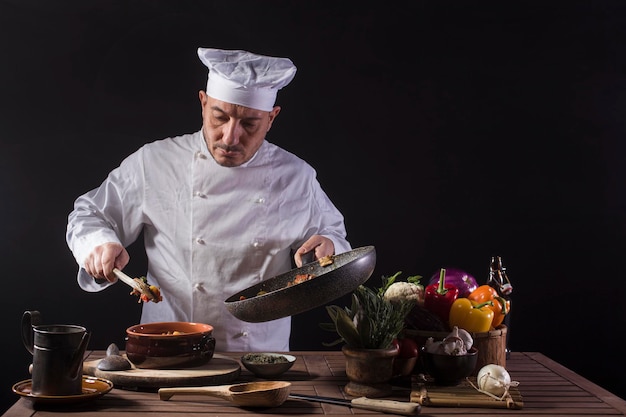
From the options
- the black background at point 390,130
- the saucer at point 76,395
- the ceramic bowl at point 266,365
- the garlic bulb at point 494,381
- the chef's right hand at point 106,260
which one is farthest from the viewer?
the black background at point 390,130

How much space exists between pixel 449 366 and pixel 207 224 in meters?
1.37

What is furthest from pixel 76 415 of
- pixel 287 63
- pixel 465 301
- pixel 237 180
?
pixel 287 63

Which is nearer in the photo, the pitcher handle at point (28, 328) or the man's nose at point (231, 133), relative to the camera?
the pitcher handle at point (28, 328)

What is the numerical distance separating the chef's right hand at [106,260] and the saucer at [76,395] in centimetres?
54

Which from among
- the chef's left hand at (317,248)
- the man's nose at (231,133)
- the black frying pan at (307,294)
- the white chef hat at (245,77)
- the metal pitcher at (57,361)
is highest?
the white chef hat at (245,77)

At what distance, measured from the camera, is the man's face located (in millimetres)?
2949

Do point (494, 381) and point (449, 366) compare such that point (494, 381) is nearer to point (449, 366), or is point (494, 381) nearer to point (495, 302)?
point (449, 366)

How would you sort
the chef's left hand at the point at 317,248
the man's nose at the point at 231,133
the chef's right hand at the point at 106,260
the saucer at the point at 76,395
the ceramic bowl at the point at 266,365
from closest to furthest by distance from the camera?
the saucer at the point at 76,395, the ceramic bowl at the point at 266,365, the chef's right hand at the point at 106,260, the chef's left hand at the point at 317,248, the man's nose at the point at 231,133

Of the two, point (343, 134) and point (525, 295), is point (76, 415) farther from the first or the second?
point (525, 295)

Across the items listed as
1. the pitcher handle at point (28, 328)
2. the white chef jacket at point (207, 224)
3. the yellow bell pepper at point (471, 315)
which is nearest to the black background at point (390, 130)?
the white chef jacket at point (207, 224)

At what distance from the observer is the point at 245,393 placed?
6.01ft

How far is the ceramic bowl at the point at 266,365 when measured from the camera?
2104mm

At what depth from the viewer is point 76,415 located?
1.76 meters

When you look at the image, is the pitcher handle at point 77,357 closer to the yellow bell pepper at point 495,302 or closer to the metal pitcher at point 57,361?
the metal pitcher at point 57,361
